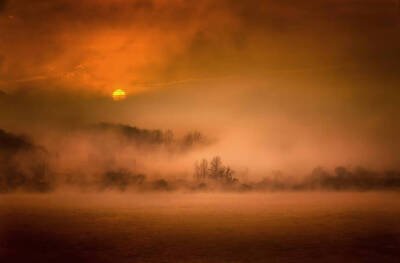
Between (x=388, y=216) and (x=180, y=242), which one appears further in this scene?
(x=388, y=216)

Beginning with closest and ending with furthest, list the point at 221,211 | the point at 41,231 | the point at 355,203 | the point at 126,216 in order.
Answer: the point at 41,231
the point at 126,216
the point at 221,211
the point at 355,203

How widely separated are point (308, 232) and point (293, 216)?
6.52 m

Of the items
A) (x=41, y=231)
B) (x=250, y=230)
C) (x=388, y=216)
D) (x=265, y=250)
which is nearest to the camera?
(x=265, y=250)

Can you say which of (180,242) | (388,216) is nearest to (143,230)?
(180,242)

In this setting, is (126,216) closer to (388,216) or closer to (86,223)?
(86,223)

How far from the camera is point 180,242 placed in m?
12.8

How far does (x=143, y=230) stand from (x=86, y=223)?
3.06 meters

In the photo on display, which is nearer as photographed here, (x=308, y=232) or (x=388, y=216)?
(x=308, y=232)

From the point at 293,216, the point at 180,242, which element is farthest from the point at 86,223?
the point at 293,216

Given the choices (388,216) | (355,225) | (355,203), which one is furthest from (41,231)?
(355,203)

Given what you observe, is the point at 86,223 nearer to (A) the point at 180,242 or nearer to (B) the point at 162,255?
(A) the point at 180,242

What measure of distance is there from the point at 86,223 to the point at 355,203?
18.9 m

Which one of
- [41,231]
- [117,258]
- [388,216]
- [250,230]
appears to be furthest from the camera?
[388,216]

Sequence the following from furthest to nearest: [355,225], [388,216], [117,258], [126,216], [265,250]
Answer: [126,216]
[388,216]
[355,225]
[265,250]
[117,258]
